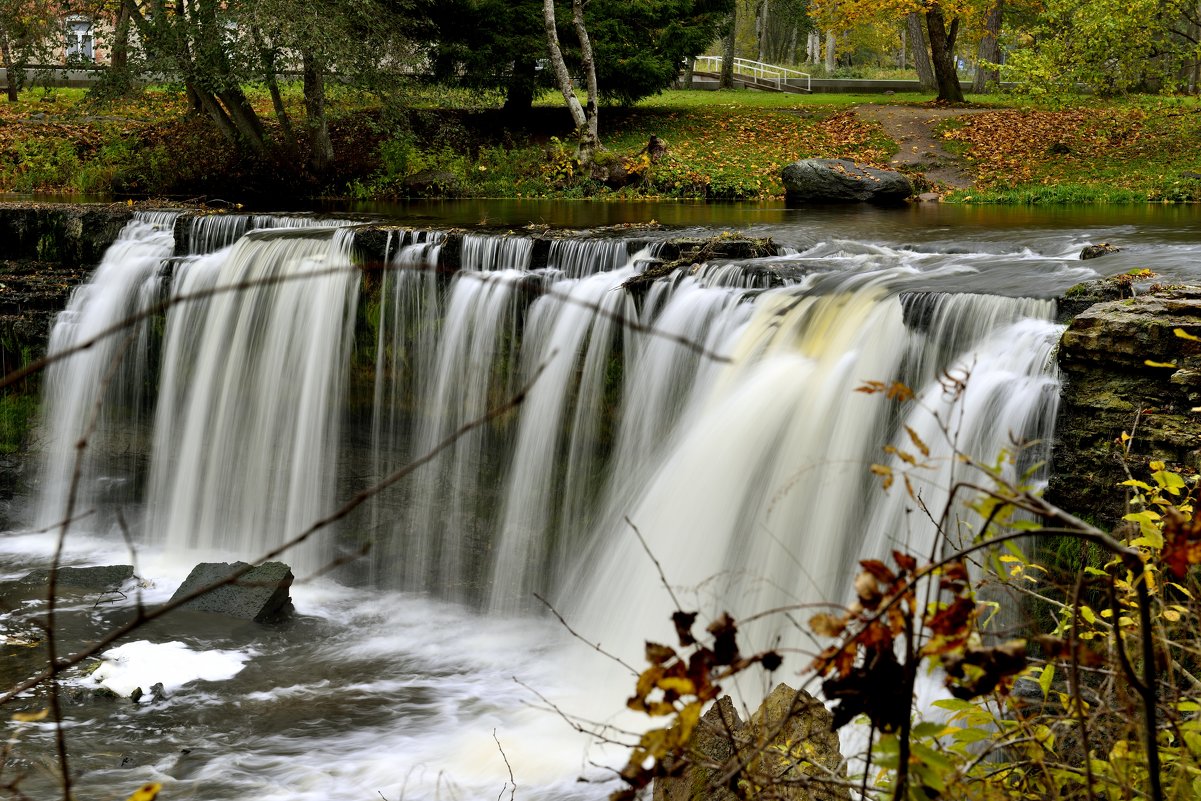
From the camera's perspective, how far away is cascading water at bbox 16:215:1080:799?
6.91m

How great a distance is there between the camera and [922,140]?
87.8ft

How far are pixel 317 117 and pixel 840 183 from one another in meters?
9.52

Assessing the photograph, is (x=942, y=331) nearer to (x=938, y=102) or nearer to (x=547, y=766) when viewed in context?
(x=547, y=766)

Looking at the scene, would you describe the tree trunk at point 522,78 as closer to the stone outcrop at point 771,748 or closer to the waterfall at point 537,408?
the waterfall at point 537,408

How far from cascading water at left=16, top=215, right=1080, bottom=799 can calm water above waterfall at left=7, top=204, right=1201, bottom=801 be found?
26 mm

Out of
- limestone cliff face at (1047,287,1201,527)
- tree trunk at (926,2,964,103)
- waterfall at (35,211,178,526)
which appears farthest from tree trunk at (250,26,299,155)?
tree trunk at (926,2,964,103)

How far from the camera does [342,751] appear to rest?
21.1ft

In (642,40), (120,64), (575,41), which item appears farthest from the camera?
(642,40)

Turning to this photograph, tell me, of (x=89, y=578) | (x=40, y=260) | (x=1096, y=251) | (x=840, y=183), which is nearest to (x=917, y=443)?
(x=89, y=578)

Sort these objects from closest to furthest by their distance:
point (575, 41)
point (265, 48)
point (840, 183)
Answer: point (265, 48)
point (840, 183)
point (575, 41)

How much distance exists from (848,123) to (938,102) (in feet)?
12.7

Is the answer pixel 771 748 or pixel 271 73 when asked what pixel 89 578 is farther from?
pixel 271 73

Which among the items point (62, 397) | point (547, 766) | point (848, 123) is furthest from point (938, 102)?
point (547, 766)

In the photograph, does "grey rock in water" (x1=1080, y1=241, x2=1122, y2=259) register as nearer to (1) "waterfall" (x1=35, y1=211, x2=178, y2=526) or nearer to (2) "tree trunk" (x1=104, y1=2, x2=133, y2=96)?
(1) "waterfall" (x1=35, y1=211, x2=178, y2=526)
